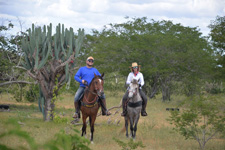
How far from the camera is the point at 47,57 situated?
14375 mm

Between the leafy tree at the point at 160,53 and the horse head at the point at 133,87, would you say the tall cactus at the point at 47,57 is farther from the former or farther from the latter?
the leafy tree at the point at 160,53

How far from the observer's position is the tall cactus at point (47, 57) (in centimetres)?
1452

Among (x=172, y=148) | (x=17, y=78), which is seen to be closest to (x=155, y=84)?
(x=17, y=78)

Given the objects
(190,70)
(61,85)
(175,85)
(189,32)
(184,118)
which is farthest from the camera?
(175,85)

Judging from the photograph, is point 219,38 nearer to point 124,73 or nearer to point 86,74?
point 124,73

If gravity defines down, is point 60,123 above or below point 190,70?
below

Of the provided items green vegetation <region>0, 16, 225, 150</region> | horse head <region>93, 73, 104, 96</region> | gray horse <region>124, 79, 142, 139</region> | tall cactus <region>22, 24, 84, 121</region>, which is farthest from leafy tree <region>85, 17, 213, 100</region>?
horse head <region>93, 73, 104, 96</region>

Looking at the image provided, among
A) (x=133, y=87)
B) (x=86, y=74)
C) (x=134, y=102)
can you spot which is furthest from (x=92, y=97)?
(x=134, y=102)

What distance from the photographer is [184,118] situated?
10656 millimetres

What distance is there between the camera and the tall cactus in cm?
1452

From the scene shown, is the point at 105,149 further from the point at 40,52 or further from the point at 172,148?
the point at 40,52

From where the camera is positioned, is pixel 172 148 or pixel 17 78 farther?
pixel 17 78

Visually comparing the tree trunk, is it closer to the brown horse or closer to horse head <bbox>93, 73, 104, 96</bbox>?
the brown horse

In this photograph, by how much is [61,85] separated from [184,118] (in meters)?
6.62
